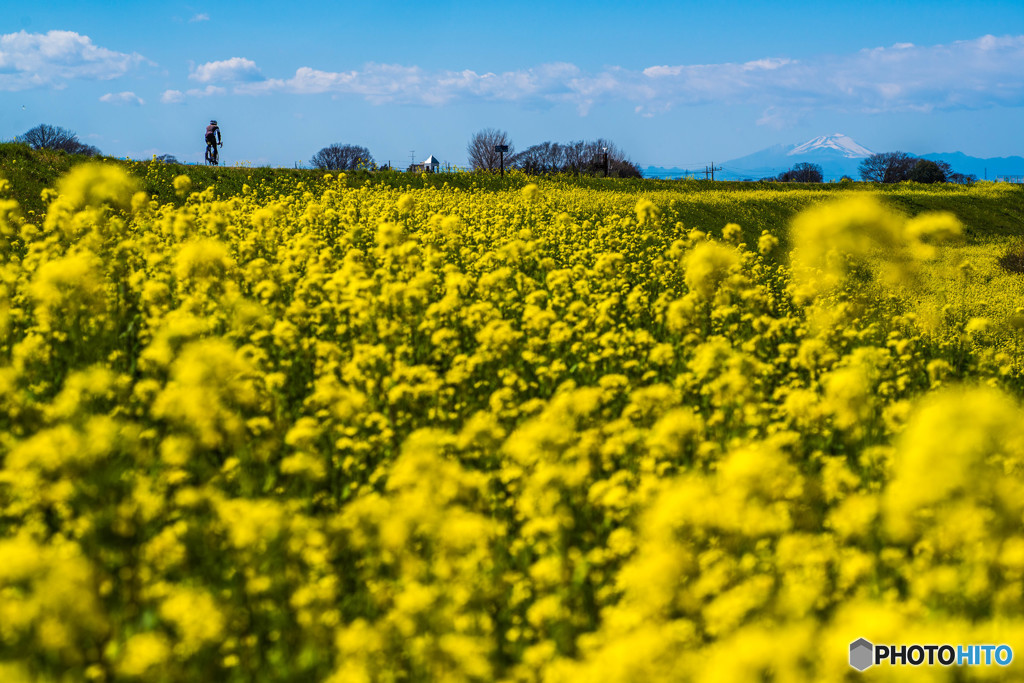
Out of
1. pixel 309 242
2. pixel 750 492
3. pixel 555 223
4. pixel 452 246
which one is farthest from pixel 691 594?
pixel 555 223

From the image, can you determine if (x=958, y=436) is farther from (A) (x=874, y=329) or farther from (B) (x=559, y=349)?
(A) (x=874, y=329)

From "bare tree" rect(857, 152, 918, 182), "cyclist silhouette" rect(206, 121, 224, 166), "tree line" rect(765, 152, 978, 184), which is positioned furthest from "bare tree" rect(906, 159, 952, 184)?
"cyclist silhouette" rect(206, 121, 224, 166)

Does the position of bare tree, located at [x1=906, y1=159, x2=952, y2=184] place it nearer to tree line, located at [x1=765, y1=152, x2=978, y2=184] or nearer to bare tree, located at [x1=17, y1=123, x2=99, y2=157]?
tree line, located at [x1=765, y1=152, x2=978, y2=184]

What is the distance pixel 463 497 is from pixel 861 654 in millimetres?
2322

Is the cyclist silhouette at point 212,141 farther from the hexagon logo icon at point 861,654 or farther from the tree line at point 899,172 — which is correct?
the tree line at point 899,172

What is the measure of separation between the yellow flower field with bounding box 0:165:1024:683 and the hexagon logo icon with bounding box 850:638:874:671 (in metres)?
0.10

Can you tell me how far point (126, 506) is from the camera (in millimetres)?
4250

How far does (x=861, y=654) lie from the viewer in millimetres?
3252

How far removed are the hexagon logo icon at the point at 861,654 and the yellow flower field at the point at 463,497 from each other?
10 centimetres

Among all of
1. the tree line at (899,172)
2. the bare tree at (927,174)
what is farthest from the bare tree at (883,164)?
the bare tree at (927,174)

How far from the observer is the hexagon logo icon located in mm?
3176

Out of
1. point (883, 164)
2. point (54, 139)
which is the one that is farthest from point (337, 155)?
point (883, 164)

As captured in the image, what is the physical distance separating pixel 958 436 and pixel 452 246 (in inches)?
360

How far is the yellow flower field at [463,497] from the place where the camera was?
338 centimetres
